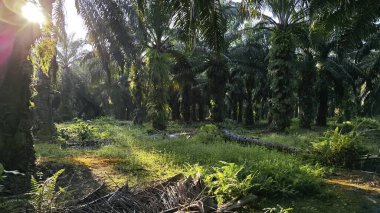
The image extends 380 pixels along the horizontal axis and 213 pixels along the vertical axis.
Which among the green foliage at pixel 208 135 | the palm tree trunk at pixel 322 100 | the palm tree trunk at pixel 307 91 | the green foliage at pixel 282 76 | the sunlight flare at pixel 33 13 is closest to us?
the sunlight flare at pixel 33 13

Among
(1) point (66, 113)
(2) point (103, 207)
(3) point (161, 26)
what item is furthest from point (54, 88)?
(1) point (66, 113)

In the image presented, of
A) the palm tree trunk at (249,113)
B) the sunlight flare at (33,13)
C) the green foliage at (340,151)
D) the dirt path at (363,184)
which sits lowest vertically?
the dirt path at (363,184)

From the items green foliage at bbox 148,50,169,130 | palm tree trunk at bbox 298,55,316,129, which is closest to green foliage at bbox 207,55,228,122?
palm tree trunk at bbox 298,55,316,129

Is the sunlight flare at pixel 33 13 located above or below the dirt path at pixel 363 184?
above

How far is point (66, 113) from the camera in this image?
44125mm

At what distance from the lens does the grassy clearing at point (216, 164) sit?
7.16 meters

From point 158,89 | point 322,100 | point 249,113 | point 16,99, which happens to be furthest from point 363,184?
point 249,113

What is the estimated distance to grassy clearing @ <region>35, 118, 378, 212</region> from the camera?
716cm

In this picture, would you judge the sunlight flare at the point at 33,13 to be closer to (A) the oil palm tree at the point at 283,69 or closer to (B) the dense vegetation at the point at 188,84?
(B) the dense vegetation at the point at 188,84

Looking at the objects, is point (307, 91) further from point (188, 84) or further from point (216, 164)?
point (216, 164)

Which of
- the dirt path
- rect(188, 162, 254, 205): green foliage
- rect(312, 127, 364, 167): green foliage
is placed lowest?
the dirt path

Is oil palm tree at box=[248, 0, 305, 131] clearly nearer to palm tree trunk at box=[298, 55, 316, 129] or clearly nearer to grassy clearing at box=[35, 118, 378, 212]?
palm tree trunk at box=[298, 55, 316, 129]

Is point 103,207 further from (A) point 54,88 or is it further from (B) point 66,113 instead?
(B) point 66,113

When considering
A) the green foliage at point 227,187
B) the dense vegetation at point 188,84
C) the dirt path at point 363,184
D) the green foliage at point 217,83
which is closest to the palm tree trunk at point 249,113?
the dense vegetation at point 188,84
